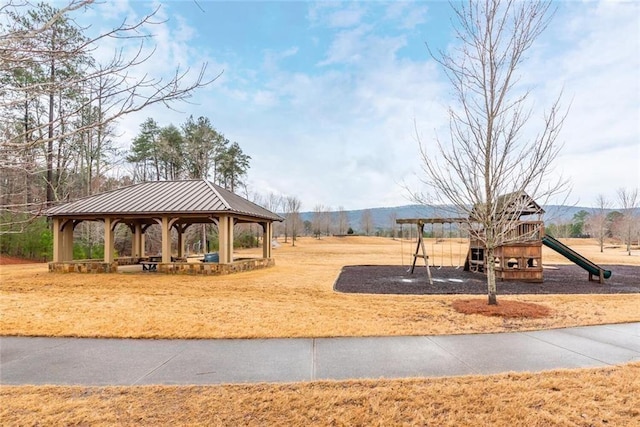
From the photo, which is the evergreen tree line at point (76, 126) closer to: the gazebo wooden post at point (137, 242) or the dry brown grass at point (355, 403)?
the dry brown grass at point (355, 403)

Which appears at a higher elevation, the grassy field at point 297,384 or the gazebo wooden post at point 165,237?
the gazebo wooden post at point 165,237

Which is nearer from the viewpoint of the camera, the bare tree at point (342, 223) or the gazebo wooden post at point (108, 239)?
the gazebo wooden post at point (108, 239)

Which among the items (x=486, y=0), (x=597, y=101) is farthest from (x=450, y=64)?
(x=597, y=101)

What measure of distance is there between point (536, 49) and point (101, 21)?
8.86 m

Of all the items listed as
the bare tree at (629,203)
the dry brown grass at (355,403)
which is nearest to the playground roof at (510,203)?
the dry brown grass at (355,403)

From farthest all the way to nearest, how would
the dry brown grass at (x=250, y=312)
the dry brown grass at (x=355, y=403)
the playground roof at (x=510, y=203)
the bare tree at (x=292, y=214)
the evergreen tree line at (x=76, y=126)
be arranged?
the bare tree at (x=292, y=214) < the playground roof at (x=510, y=203) < the dry brown grass at (x=250, y=312) < the dry brown grass at (x=355, y=403) < the evergreen tree line at (x=76, y=126)

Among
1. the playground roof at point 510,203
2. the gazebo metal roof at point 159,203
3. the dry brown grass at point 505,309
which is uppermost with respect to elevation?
the gazebo metal roof at point 159,203

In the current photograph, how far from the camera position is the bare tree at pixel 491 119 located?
707 cm

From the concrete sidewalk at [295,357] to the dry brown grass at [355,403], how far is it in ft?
0.86

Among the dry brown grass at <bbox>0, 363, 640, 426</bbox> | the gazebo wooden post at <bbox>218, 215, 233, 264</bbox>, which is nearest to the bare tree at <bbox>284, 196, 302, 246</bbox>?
the gazebo wooden post at <bbox>218, 215, 233, 264</bbox>

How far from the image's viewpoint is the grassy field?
2.89 meters

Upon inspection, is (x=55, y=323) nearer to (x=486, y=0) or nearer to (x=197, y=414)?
(x=197, y=414)

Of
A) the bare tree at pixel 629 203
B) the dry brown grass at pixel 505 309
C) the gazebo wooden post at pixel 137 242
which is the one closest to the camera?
the dry brown grass at pixel 505 309

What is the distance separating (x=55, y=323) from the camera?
593 centimetres
